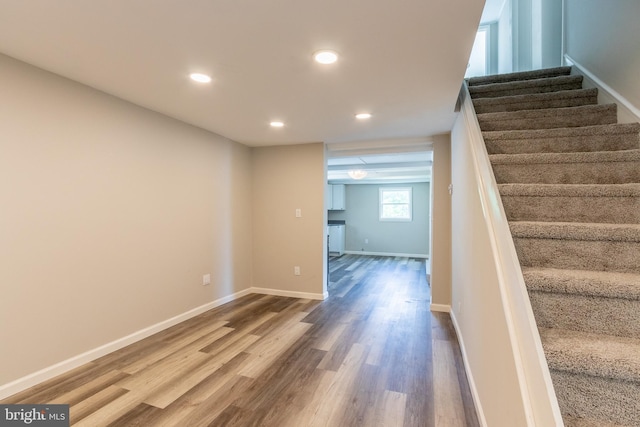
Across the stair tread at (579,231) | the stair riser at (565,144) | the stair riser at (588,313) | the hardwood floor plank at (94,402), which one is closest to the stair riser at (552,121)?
the stair riser at (565,144)

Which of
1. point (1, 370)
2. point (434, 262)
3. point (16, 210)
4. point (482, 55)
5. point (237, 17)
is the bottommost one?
point (1, 370)

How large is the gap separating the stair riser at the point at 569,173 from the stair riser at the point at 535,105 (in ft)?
3.24

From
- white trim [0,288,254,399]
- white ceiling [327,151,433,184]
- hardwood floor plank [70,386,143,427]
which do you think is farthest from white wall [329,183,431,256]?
hardwood floor plank [70,386,143,427]

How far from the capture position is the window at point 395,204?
8.21m

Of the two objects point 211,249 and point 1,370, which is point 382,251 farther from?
point 1,370

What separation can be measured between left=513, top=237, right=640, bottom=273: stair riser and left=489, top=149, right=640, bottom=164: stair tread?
73 cm

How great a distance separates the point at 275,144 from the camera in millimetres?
4188

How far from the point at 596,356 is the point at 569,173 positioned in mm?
1368

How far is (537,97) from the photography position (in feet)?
8.81

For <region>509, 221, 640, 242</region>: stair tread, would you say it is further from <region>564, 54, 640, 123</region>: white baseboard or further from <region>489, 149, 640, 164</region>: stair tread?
<region>564, 54, 640, 123</region>: white baseboard

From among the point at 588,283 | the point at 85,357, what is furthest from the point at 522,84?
the point at 85,357

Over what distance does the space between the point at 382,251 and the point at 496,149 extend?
6.31 m

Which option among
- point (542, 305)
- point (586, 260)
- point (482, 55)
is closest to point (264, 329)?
point (542, 305)

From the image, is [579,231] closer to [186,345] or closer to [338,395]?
[338,395]
